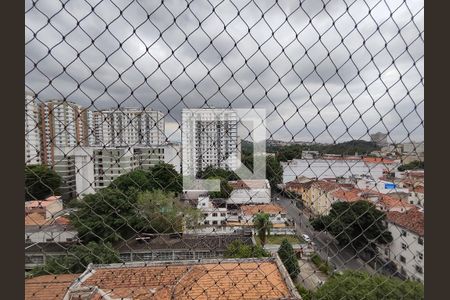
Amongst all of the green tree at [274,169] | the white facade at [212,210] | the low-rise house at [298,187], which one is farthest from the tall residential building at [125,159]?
the white facade at [212,210]

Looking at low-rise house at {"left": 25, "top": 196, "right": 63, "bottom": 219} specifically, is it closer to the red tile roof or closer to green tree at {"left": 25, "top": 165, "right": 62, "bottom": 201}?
green tree at {"left": 25, "top": 165, "right": 62, "bottom": 201}

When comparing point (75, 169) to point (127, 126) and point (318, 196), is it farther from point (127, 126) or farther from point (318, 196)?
point (318, 196)

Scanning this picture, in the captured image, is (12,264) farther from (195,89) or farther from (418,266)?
(418,266)

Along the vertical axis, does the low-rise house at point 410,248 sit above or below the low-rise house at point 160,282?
above

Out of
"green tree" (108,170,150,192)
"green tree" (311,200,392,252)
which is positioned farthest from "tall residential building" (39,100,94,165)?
"green tree" (311,200,392,252)

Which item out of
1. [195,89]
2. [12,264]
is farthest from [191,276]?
[195,89]

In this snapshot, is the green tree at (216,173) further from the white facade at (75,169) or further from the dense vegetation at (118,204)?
the white facade at (75,169)

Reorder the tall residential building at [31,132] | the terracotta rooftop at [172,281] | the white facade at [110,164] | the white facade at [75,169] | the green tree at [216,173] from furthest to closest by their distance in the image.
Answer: the terracotta rooftop at [172,281] → the green tree at [216,173] → the white facade at [110,164] → the white facade at [75,169] → the tall residential building at [31,132]
